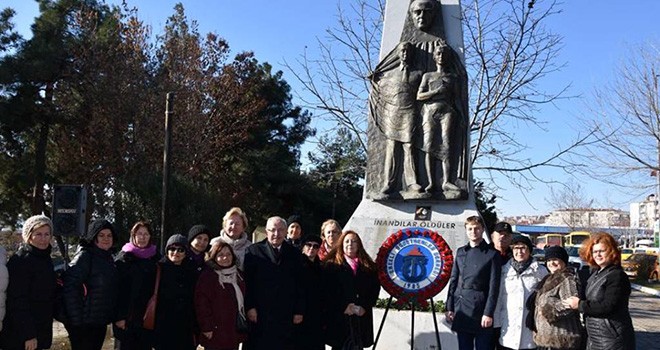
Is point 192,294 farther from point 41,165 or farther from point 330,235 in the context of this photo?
point 41,165

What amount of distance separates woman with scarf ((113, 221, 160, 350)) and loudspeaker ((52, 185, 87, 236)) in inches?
167

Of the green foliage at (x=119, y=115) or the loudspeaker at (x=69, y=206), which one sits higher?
the green foliage at (x=119, y=115)

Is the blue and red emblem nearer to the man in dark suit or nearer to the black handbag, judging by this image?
the black handbag

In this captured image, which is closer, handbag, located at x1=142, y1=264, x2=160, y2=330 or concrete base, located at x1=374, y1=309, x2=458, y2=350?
handbag, located at x1=142, y1=264, x2=160, y2=330

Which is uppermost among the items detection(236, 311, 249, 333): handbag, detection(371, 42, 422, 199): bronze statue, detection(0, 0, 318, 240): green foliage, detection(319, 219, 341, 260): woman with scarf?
detection(0, 0, 318, 240): green foliage

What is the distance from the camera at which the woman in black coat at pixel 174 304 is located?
16.2 feet

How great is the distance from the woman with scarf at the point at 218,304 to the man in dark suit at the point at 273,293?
16 cm

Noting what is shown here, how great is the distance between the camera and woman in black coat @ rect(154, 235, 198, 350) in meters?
4.93

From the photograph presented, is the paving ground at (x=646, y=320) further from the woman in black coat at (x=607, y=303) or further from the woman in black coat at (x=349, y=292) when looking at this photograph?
the woman in black coat at (x=349, y=292)

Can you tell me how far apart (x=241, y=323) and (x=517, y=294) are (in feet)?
7.96

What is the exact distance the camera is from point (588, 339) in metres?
4.46

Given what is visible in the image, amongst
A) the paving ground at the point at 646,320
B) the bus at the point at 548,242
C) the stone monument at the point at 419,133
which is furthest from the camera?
the paving ground at the point at 646,320

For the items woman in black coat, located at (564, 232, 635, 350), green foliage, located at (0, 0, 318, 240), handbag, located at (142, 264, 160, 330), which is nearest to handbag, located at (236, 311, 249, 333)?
handbag, located at (142, 264, 160, 330)

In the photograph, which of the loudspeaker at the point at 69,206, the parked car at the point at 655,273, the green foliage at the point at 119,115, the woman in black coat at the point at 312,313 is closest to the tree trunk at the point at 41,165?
the green foliage at the point at 119,115
